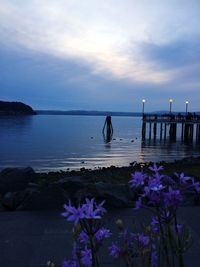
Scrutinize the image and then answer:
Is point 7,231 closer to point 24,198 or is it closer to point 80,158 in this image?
point 24,198

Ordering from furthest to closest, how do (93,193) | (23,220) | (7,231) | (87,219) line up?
1. (93,193)
2. (23,220)
3. (7,231)
4. (87,219)

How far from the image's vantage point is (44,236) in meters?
6.71

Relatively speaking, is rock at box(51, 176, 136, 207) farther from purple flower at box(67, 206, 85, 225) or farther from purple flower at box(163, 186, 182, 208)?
purple flower at box(67, 206, 85, 225)

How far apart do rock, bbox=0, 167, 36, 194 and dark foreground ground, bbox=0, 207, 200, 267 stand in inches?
124

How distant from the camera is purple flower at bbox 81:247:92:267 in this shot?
253cm

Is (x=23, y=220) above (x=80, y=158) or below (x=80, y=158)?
above

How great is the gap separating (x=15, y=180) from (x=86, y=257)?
929 centimetres

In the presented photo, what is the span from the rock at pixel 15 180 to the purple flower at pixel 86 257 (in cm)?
908

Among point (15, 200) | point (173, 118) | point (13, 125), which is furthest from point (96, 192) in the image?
point (13, 125)

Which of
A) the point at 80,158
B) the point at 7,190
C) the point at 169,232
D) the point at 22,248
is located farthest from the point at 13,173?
the point at 80,158

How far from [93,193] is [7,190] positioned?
11.5 feet

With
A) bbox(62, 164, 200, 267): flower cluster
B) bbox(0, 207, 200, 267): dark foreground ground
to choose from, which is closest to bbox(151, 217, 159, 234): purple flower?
bbox(62, 164, 200, 267): flower cluster

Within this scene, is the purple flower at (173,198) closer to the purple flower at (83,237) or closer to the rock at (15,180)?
the purple flower at (83,237)

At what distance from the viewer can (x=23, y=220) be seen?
7.80m
